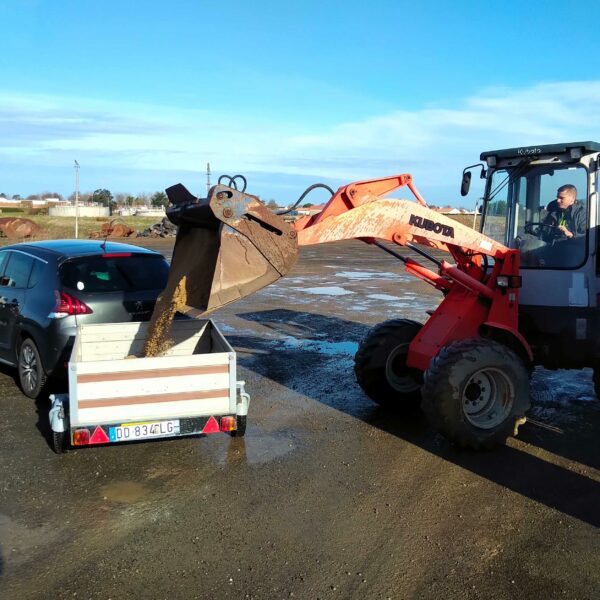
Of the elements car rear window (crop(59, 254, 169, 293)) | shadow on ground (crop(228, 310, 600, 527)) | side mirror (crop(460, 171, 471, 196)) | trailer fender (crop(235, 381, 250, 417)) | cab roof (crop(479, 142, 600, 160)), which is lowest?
shadow on ground (crop(228, 310, 600, 527))

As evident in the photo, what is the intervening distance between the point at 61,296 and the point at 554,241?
192 inches

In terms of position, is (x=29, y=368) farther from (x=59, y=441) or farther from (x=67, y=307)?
(x=59, y=441)

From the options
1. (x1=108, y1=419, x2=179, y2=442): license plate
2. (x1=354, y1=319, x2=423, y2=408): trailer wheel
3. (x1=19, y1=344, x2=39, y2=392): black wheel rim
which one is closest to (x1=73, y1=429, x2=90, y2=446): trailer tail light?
(x1=108, y1=419, x2=179, y2=442): license plate

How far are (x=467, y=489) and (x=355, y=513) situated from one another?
96cm

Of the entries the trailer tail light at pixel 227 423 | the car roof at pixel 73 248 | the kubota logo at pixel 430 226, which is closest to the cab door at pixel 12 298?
the car roof at pixel 73 248

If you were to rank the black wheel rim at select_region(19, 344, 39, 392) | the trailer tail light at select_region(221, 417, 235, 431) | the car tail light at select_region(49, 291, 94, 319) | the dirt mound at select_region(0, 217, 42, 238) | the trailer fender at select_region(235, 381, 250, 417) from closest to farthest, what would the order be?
1. the trailer tail light at select_region(221, 417, 235, 431)
2. the trailer fender at select_region(235, 381, 250, 417)
3. the car tail light at select_region(49, 291, 94, 319)
4. the black wheel rim at select_region(19, 344, 39, 392)
5. the dirt mound at select_region(0, 217, 42, 238)

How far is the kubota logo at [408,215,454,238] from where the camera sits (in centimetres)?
556

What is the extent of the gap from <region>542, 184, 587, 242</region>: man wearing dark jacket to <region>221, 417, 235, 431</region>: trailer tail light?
3.49 m

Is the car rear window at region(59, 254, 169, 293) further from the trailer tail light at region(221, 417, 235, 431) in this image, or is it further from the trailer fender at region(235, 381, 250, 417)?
the trailer tail light at region(221, 417, 235, 431)

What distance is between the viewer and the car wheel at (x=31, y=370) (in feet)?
21.6

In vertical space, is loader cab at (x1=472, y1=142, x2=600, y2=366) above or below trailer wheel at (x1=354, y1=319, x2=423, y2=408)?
above

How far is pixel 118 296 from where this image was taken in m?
6.83

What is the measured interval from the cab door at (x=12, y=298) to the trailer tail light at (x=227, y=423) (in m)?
3.02

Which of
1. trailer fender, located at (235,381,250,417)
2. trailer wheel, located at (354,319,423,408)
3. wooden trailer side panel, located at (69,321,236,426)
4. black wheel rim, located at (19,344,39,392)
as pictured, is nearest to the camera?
wooden trailer side panel, located at (69,321,236,426)
